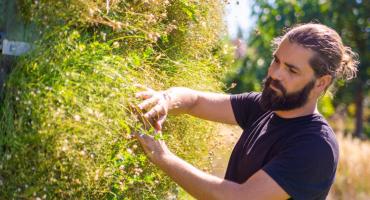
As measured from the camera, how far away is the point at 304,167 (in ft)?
8.28

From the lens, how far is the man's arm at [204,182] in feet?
8.01

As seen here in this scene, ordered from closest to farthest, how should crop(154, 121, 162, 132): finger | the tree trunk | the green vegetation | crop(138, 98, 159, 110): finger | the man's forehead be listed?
the green vegetation, crop(138, 98, 159, 110): finger, crop(154, 121, 162, 132): finger, the man's forehead, the tree trunk

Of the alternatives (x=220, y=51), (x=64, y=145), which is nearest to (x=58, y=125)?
(x=64, y=145)

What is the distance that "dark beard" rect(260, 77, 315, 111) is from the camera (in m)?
2.64

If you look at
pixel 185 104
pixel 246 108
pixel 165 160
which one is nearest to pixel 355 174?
pixel 246 108

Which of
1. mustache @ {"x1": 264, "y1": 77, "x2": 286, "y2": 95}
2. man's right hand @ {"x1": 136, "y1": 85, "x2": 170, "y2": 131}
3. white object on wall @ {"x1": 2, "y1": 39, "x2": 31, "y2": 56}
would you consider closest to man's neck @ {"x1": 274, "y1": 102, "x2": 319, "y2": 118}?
mustache @ {"x1": 264, "y1": 77, "x2": 286, "y2": 95}

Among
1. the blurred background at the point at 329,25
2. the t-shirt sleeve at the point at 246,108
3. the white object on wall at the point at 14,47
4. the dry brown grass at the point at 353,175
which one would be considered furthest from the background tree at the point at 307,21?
the white object on wall at the point at 14,47

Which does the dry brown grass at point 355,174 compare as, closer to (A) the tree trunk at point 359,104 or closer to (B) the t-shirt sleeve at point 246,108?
(A) the tree trunk at point 359,104

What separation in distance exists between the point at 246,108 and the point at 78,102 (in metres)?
1.19

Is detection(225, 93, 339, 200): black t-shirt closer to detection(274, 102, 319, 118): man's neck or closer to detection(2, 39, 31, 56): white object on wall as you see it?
detection(274, 102, 319, 118): man's neck

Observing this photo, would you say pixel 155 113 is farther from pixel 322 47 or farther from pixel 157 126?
pixel 322 47

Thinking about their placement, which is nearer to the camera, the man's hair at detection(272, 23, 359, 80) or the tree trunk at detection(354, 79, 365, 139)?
the man's hair at detection(272, 23, 359, 80)

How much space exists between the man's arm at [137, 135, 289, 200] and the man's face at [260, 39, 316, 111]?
0.99 feet

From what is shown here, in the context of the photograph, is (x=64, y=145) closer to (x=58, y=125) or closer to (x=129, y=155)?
(x=58, y=125)
